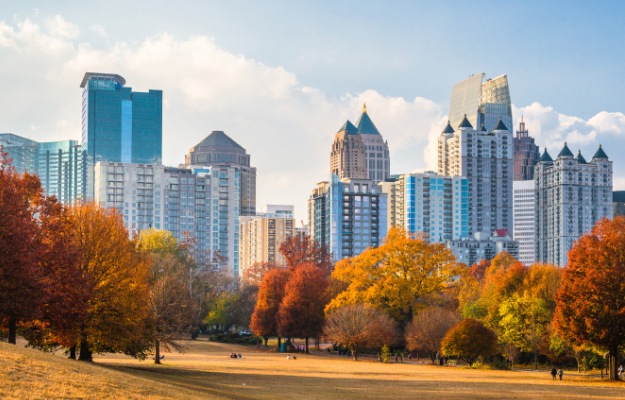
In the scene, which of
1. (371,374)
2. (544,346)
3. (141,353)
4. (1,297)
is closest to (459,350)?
(544,346)

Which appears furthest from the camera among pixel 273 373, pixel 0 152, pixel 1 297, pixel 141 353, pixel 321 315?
pixel 321 315

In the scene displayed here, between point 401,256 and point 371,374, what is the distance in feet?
83.8

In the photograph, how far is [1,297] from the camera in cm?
3928

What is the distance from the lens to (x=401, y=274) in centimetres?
8419

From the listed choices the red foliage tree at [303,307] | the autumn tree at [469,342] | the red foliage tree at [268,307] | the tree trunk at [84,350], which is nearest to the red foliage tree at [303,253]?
the red foliage tree at [268,307]

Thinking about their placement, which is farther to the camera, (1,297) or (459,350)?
(459,350)

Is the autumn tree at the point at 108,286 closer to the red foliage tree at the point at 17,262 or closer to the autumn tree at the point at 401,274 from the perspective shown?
the red foliage tree at the point at 17,262

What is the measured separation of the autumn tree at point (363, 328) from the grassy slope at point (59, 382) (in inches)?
1748

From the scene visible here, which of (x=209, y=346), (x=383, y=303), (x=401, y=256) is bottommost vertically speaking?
(x=209, y=346)

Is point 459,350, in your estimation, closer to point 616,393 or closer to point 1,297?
point 616,393

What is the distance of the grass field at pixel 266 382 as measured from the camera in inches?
1136

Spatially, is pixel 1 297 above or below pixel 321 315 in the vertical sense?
above

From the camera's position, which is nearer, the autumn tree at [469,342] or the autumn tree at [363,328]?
the autumn tree at [469,342]

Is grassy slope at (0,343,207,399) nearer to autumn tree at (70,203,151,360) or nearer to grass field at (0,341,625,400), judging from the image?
grass field at (0,341,625,400)
